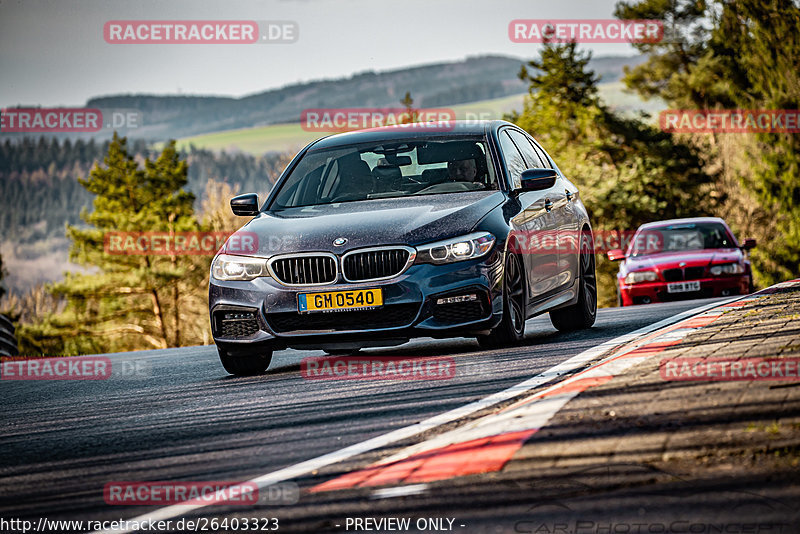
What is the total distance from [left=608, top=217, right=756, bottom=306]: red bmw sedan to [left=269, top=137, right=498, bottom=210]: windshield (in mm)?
9555

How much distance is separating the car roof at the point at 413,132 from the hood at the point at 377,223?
969 millimetres

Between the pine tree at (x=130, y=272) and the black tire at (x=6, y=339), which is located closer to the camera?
the black tire at (x=6, y=339)

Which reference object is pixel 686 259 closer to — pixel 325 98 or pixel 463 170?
pixel 463 170

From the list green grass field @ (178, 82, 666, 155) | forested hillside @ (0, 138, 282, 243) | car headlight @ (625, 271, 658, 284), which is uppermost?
green grass field @ (178, 82, 666, 155)

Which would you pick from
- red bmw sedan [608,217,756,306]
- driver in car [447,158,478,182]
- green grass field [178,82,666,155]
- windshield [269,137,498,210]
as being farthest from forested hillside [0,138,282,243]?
driver in car [447,158,478,182]

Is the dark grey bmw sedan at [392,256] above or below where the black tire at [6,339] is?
above

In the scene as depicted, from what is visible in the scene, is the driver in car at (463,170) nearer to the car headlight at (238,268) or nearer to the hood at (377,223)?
the hood at (377,223)

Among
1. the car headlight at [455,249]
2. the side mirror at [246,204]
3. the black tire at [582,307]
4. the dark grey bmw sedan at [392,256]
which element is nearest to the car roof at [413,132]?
the dark grey bmw sedan at [392,256]

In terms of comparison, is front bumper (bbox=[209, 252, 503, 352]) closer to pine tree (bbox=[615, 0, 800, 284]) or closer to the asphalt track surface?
the asphalt track surface

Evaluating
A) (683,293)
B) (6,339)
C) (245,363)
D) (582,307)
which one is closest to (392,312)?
(245,363)

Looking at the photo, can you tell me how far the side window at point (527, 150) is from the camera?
423 inches

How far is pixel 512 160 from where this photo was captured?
33.0 ft

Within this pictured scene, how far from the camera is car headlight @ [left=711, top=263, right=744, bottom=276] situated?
715 inches

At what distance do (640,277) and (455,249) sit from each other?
36.5 feet
